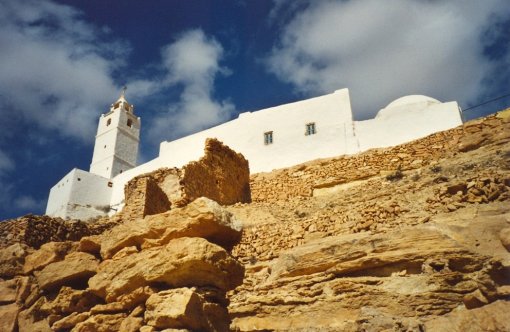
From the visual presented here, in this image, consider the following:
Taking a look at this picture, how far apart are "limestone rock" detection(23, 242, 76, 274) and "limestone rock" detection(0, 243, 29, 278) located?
0.12 metres

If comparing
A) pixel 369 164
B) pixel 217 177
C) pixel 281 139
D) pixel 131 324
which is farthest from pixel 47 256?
pixel 281 139

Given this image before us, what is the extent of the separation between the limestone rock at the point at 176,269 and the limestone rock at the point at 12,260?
212 centimetres

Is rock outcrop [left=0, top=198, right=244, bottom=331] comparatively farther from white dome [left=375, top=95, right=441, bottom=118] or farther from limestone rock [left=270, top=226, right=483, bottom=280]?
white dome [left=375, top=95, right=441, bottom=118]

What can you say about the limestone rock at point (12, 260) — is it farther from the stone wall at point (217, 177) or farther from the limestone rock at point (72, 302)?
the stone wall at point (217, 177)

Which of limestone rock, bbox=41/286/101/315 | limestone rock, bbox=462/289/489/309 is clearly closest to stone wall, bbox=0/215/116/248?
limestone rock, bbox=41/286/101/315

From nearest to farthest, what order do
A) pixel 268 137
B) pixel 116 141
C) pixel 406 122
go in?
pixel 406 122, pixel 268 137, pixel 116 141

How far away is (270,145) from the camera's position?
72.5 feet

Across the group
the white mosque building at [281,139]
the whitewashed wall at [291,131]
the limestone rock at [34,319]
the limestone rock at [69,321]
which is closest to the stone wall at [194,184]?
the whitewashed wall at [291,131]

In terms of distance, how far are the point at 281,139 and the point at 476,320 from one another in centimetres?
1840

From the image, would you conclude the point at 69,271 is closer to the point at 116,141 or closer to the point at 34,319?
the point at 34,319

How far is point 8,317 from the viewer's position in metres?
5.47

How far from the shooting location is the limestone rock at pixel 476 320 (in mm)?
3622

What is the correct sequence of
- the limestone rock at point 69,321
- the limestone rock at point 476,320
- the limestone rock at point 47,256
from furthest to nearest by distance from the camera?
the limestone rock at point 47,256
the limestone rock at point 69,321
the limestone rock at point 476,320

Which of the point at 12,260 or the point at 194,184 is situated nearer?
the point at 12,260
